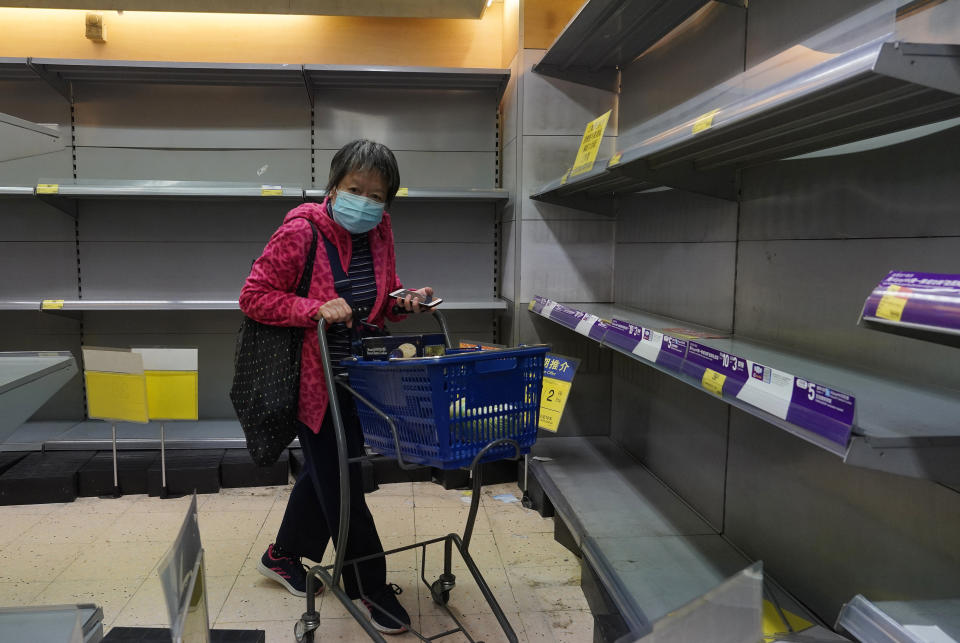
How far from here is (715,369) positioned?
1.52 meters

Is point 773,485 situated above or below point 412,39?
below

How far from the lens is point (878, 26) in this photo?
3.33ft

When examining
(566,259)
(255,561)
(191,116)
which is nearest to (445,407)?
(255,561)

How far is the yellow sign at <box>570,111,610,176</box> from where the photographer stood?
2406 mm

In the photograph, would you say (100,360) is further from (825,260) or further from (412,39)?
(825,260)

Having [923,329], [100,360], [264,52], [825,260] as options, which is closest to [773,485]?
[825,260]

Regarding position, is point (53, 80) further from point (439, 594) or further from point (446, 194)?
point (439, 594)

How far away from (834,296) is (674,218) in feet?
3.44

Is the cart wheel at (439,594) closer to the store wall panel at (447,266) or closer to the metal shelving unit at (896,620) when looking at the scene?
the metal shelving unit at (896,620)

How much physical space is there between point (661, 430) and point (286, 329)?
1649 millimetres

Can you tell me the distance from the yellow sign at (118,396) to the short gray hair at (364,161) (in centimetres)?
172

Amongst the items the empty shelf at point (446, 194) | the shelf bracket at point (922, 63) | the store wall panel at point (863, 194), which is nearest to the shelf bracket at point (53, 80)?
the empty shelf at point (446, 194)

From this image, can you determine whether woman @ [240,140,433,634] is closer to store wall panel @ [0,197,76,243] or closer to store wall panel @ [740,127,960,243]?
store wall panel @ [740,127,960,243]

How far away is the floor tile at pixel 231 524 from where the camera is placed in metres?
2.84
